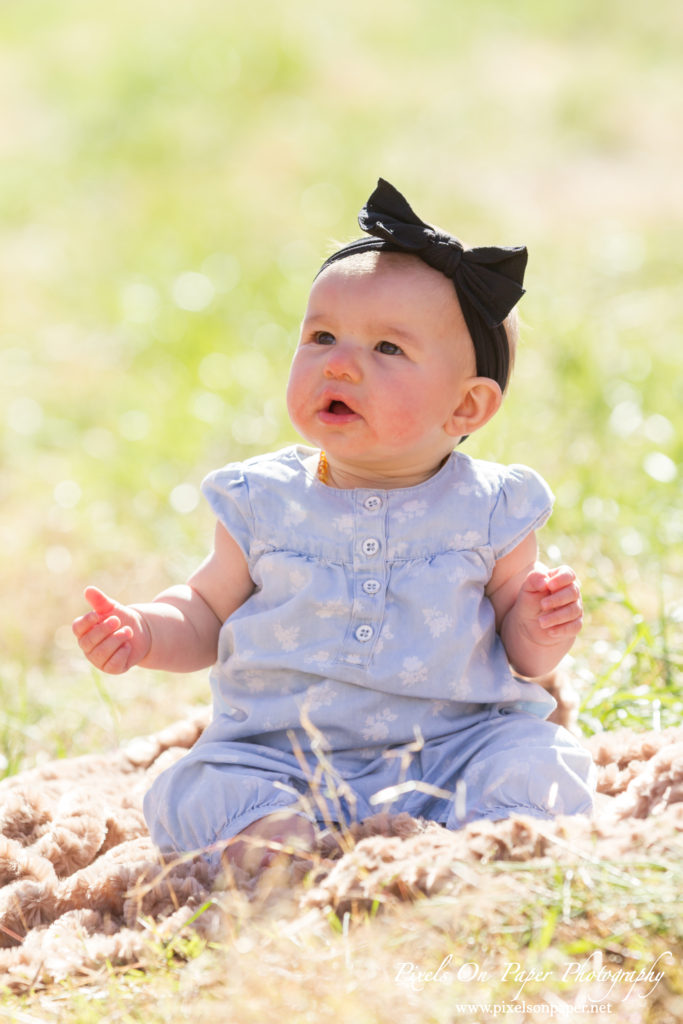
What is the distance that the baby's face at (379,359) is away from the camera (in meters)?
2.17

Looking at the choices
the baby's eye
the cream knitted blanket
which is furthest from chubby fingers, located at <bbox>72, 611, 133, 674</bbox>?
the baby's eye

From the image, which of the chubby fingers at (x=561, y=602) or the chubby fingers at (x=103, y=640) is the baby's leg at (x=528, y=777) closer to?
the chubby fingers at (x=561, y=602)

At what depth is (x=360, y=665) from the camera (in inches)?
86.7

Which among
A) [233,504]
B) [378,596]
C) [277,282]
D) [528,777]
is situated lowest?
[528,777]

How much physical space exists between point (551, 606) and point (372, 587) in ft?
1.07

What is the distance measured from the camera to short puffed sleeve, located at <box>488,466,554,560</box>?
7.52 ft

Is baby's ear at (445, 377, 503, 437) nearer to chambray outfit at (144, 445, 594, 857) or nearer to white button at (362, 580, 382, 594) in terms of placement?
chambray outfit at (144, 445, 594, 857)

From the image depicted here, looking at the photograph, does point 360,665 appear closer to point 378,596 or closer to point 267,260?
point 378,596

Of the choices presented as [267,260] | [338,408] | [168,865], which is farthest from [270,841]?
[267,260]

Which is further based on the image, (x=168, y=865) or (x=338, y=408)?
(x=338, y=408)

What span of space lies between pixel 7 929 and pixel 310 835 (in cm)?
52

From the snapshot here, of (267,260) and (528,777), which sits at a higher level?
(267,260)

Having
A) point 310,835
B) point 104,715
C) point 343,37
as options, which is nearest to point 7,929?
point 310,835

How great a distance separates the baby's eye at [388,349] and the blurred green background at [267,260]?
49 cm
